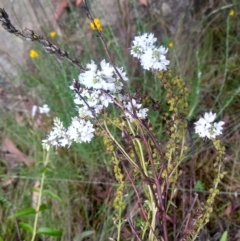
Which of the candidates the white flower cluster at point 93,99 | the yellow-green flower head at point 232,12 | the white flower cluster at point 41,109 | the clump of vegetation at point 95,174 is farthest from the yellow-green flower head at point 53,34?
the white flower cluster at point 93,99

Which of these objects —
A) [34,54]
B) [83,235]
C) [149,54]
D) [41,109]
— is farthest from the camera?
[34,54]

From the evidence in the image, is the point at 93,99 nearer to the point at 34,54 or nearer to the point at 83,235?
the point at 83,235

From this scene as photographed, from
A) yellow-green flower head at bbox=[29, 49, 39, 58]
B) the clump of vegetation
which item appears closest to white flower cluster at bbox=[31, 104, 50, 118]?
the clump of vegetation

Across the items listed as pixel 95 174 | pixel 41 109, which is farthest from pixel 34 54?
pixel 95 174

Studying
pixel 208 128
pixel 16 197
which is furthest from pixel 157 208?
pixel 16 197

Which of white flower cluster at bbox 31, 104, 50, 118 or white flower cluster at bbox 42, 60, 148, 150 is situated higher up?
white flower cluster at bbox 31, 104, 50, 118

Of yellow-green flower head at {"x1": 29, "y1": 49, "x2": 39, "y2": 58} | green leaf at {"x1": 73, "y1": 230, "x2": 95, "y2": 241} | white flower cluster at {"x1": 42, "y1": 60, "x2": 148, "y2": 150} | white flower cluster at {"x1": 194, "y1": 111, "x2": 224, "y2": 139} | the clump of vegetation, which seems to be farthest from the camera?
yellow-green flower head at {"x1": 29, "y1": 49, "x2": 39, "y2": 58}

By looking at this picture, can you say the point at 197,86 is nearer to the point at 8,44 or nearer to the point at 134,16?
the point at 134,16

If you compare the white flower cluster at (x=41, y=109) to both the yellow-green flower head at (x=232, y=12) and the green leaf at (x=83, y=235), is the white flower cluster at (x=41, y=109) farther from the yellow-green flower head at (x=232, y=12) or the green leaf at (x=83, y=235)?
the yellow-green flower head at (x=232, y=12)

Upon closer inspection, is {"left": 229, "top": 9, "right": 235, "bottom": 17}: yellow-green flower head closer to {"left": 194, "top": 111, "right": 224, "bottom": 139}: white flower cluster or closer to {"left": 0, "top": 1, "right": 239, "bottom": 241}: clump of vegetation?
{"left": 0, "top": 1, "right": 239, "bottom": 241}: clump of vegetation
